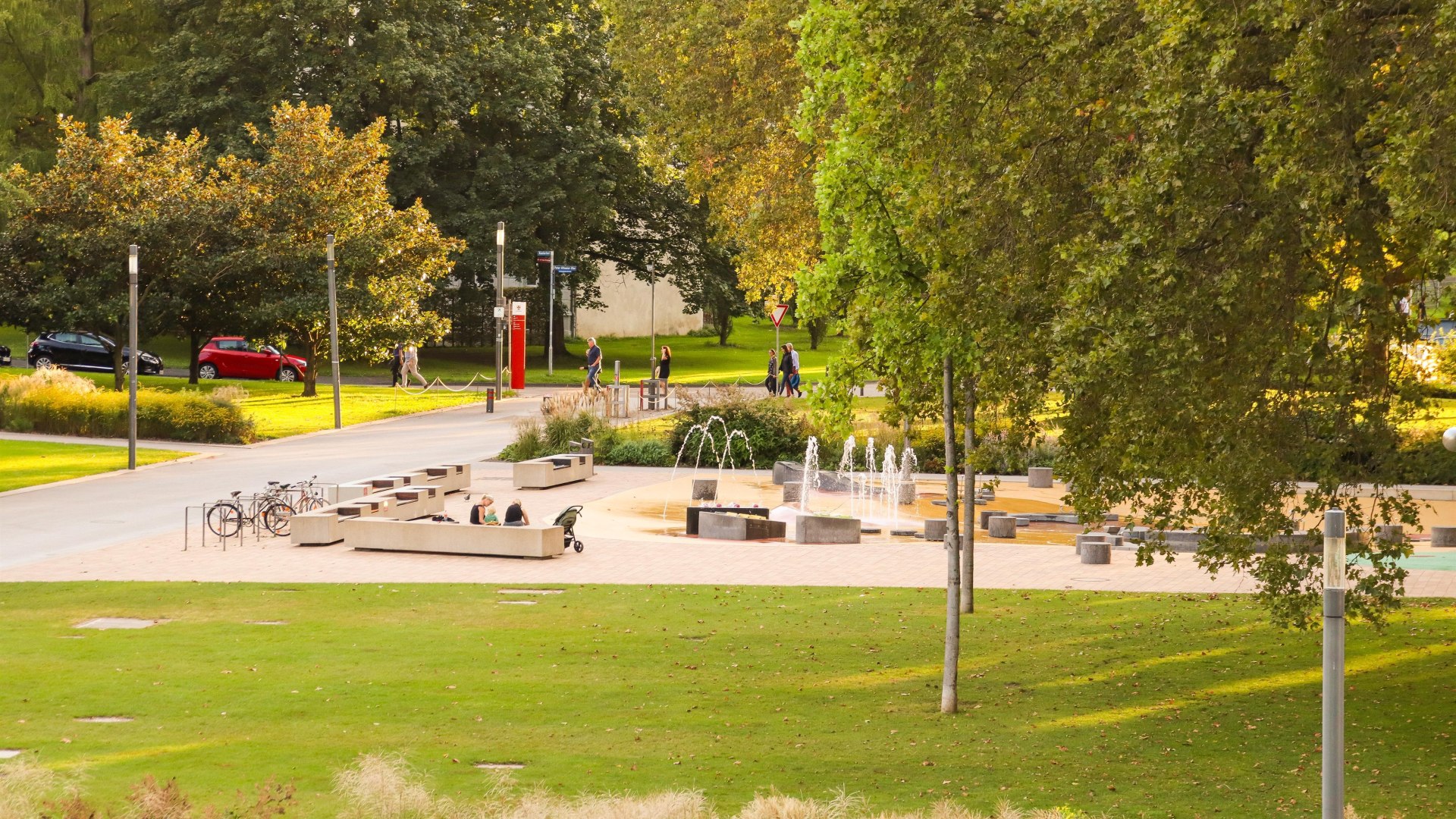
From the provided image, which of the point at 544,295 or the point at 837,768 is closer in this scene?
the point at 837,768

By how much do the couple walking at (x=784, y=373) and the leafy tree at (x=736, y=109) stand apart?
30.2 ft

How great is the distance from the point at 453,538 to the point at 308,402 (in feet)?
77.0

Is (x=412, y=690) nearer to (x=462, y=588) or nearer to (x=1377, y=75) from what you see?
(x=462, y=588)

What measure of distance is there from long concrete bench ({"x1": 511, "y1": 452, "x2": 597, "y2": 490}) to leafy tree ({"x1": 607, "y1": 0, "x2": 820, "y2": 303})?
5.63 meters

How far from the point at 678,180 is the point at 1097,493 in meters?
51.8

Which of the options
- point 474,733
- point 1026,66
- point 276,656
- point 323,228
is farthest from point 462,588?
point 323,228

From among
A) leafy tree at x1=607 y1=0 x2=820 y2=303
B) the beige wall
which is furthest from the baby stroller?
the beige wall

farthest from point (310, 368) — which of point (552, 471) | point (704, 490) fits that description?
point (704, 490)

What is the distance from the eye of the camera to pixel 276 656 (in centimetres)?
1359

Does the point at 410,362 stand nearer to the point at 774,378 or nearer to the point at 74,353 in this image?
the point at 774,378

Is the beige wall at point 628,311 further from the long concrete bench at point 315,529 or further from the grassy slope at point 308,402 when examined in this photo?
the long concrete bench at point 315,529

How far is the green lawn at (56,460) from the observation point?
27.2 metres

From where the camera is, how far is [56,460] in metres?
29.5

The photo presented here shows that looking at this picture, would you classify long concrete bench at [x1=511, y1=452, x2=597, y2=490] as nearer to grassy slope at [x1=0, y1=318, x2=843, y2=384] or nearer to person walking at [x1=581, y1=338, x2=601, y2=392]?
person walking at [x1=581, y1=338, x2=601, y2=392]
